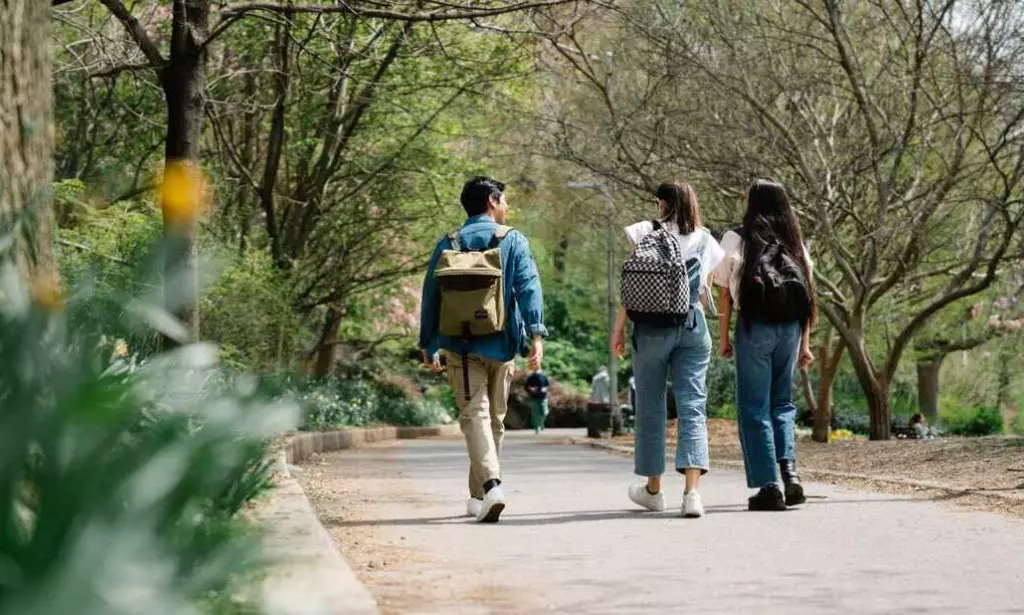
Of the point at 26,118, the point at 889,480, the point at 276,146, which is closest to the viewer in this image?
the point at 26,118

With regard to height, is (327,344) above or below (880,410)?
above

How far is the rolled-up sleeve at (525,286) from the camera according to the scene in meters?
9.88

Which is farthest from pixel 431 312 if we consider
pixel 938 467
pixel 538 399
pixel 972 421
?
pixel 538 399

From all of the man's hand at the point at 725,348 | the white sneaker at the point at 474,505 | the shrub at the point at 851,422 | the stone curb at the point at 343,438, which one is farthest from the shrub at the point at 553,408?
the white sneaker at the point at 474,505

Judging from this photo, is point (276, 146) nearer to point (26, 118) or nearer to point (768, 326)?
point (768, 326)

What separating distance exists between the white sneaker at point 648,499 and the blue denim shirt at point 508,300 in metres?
1.16

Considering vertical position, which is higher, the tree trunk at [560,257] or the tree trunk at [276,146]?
the tree trunk at [560,257]

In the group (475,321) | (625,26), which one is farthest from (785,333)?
(625,26)

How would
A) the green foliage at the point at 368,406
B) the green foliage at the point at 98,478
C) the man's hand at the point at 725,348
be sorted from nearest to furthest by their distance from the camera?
1. the green foliage at the point at 98,478
2. the man's hand at the point at 725,348
3. the green foliage at the point at 368,406

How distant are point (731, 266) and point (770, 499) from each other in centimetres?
143

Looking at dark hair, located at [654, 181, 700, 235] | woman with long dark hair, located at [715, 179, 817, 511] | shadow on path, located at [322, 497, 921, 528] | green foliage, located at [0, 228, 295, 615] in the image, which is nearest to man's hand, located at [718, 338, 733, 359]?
woman with long dark hair, located at [715, 179, 817, 511]

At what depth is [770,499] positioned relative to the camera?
10188 mm

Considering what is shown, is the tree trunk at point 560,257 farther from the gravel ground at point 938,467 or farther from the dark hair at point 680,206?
the dark hair at point 680,206

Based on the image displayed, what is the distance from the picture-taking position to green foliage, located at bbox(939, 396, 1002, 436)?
39031mm
